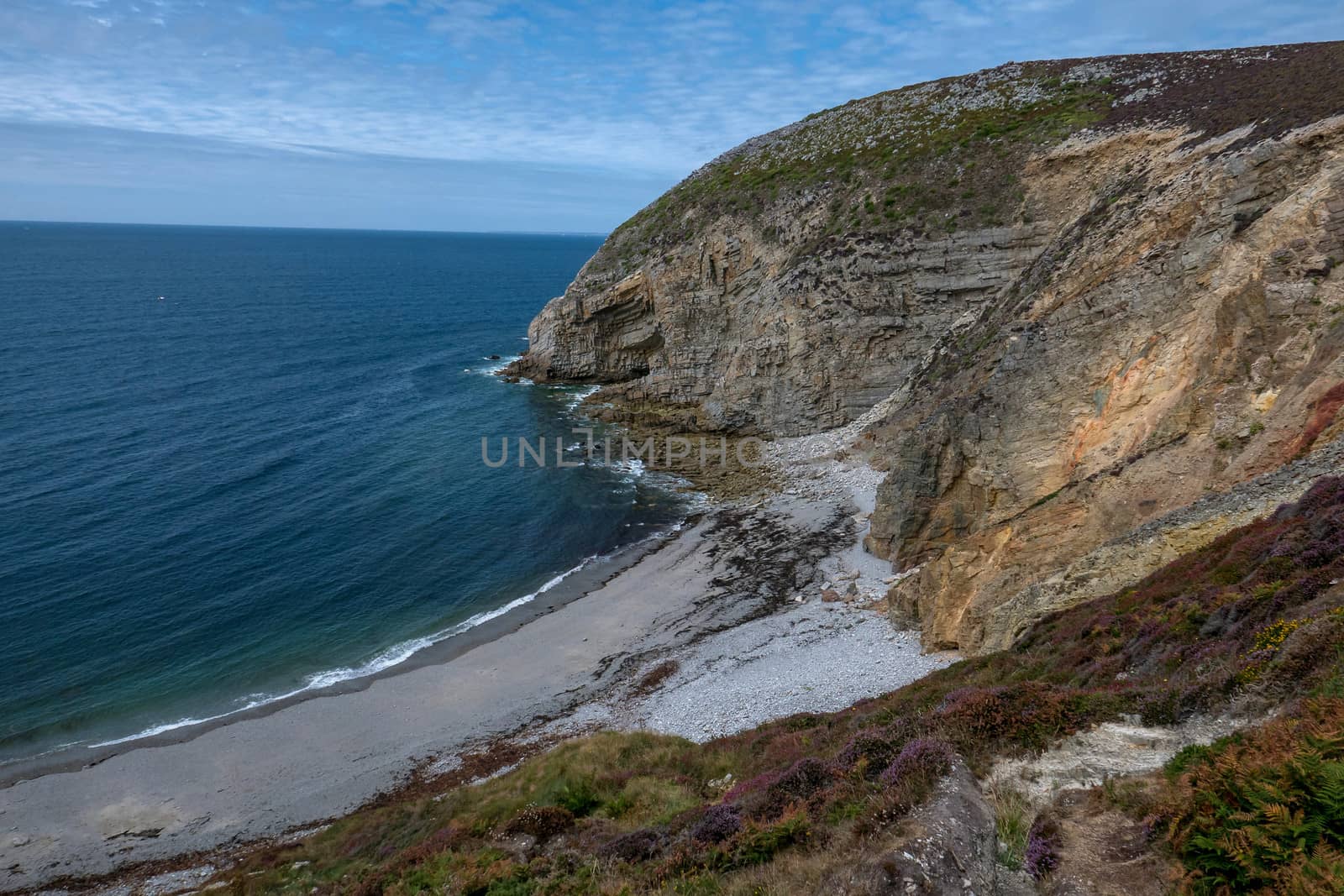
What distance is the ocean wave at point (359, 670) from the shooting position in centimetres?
2977

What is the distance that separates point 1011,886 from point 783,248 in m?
→ 56.0

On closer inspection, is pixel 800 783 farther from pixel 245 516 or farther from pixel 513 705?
pixel 245 516

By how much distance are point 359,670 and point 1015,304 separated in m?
37.8

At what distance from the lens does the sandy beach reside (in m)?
25.1

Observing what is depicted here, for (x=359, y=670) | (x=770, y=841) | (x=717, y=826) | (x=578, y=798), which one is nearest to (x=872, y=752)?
(x=770, y=841)

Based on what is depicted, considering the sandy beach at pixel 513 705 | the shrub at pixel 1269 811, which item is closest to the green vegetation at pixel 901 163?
the sandy beach at pixel 513 705

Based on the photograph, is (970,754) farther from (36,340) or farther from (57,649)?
(36,340)

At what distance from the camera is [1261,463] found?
20.1m

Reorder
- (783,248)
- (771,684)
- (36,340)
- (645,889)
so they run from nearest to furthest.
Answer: (645,889) → (771,684) → (783,248) → (36,340)

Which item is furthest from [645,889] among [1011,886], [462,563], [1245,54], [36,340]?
[36,340]

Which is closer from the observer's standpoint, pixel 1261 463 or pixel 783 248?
pixel 1261 463

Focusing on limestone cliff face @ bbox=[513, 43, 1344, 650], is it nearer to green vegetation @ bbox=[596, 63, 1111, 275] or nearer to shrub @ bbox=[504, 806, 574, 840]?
green vegetation @ bbox=[596, 63, 1111, 275]

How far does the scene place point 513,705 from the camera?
30.6 meters

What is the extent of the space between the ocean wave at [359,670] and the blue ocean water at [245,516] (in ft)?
0.56
